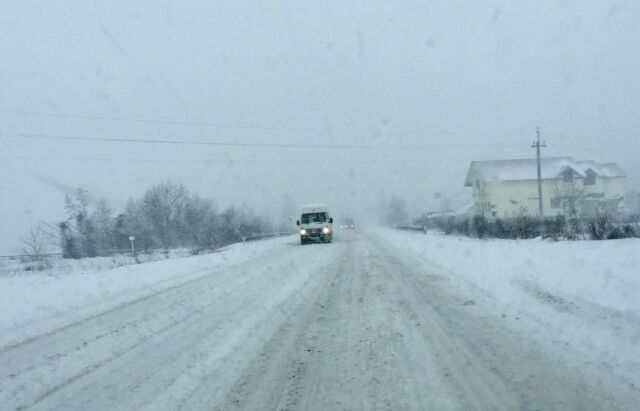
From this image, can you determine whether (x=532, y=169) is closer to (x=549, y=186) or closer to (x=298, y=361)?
(x=549, y=186)

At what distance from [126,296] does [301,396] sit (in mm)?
9141

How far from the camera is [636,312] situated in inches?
338

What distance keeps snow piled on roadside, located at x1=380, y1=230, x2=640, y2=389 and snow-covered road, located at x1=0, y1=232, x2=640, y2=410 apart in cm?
40

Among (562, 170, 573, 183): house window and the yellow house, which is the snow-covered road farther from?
(562, 170, 573, 183): house window

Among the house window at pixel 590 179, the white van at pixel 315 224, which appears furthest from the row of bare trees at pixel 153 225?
the house window at pixel 590 179

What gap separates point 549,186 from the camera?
221 feet

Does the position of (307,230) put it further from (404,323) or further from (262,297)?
(404,323)

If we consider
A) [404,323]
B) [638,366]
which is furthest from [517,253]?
[638,366]

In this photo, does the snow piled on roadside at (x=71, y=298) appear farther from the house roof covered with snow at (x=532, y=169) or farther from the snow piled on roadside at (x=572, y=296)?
the house roof covered with snow at (x=532, y=169)

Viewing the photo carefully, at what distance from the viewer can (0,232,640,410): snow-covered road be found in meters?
5.52

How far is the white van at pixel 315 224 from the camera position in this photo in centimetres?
4222

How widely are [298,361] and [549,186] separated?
66077 mm

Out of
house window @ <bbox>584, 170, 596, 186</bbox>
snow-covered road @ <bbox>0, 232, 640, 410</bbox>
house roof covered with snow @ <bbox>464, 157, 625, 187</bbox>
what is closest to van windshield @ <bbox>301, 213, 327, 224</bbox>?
snow-covered road @ <bbox>0, 232, 640, 410</bbox>

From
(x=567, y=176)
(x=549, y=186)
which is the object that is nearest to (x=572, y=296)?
(x=567, y=176)
